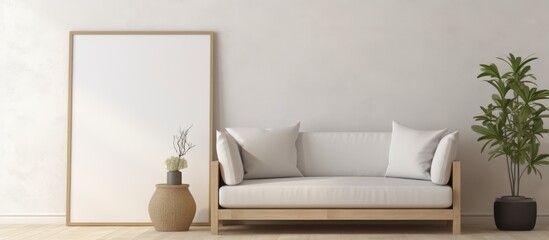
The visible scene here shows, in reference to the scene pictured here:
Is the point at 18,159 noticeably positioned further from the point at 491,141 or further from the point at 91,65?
the point at 491,141

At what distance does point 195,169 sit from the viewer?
22.2ft

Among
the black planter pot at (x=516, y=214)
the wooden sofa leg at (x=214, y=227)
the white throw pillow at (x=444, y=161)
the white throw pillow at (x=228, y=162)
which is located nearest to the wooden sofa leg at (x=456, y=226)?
the white throw pillow at (x=444, y=161)

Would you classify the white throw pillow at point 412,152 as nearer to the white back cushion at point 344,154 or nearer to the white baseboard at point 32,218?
the white back cushion at point 344,154

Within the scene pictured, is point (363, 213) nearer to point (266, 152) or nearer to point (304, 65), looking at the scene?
point (266, 152)

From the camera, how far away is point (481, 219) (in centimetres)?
676

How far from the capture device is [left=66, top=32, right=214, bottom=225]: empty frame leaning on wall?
6742 mm

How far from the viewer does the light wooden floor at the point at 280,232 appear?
588 cm

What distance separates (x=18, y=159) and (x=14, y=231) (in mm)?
825

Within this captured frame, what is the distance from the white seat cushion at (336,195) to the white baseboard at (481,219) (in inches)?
38.6

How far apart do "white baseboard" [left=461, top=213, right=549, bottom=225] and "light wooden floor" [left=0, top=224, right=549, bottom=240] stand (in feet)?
0.73

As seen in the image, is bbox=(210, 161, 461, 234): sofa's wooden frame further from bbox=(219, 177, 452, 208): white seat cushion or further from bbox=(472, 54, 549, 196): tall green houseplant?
bbox=(472, 54, 549, 196): tall green houseplant

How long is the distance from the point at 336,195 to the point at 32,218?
2.73m

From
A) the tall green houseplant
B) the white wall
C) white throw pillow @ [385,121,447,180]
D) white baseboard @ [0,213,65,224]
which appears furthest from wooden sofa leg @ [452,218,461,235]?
white baseboard @ [0,213,65,224]

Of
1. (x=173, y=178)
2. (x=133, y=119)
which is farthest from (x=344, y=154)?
(x=133, y=119)
